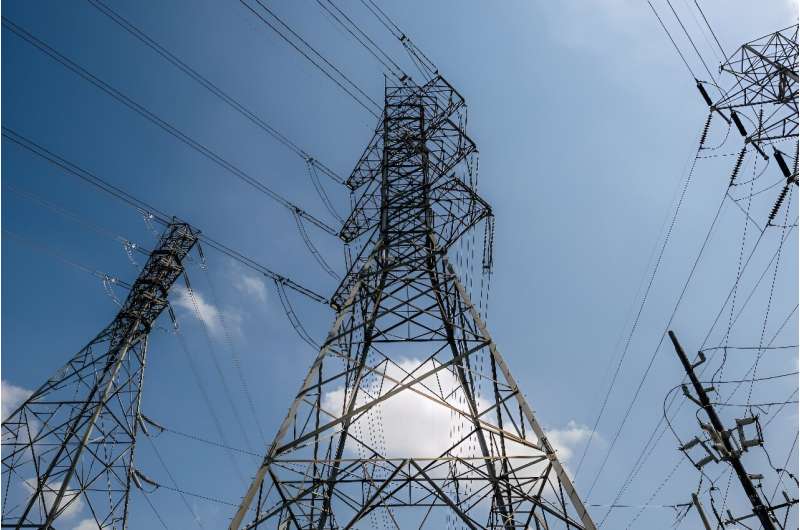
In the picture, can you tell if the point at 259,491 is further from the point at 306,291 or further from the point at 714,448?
the point at 714,448

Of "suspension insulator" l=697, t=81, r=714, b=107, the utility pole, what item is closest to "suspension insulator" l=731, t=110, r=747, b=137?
"suspension insulator" l=697, t=81, r=714, b=107

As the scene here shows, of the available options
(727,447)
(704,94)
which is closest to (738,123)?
(704,94)

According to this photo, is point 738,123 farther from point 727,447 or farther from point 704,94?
point 727,447

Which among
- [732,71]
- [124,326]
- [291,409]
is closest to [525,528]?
[291,409]

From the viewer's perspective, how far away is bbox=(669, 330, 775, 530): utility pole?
996 centimetres

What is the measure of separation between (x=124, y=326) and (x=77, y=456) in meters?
4.81

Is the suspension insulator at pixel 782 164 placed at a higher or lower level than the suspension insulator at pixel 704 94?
lower

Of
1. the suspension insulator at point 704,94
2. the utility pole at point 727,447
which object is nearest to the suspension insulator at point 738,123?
the suspension insulator at point 704,94

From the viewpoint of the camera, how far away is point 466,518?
21.7ft

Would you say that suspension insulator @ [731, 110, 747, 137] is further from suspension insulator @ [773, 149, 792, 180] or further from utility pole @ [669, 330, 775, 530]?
utility pole @ [669, 330, 775, 530]

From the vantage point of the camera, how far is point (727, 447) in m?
11.2

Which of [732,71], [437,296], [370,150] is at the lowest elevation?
A: [437,296]

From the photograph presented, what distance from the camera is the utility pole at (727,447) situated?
996 centimetres

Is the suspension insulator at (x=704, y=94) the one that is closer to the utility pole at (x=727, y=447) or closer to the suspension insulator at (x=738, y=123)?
the suspension insulator at (x=738, y=123)
